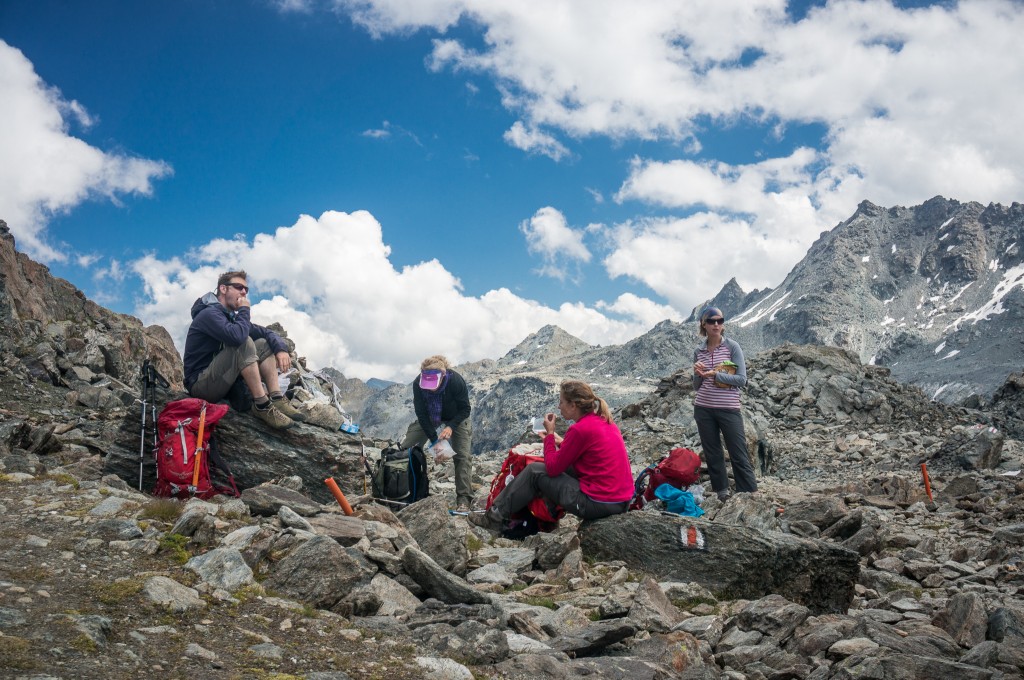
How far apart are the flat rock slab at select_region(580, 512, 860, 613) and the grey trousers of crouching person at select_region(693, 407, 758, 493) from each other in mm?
3538

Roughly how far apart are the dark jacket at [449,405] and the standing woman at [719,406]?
4.27 meters

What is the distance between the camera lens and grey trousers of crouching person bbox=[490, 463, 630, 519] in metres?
8.52

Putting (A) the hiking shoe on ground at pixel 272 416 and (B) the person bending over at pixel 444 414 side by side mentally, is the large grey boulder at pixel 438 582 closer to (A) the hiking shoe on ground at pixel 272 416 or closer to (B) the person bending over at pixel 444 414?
(A) the hiking shoe on ground at pixel 272 416

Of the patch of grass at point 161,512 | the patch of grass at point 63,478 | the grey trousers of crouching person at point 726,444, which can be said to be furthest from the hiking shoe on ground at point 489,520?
the patch of grass at point 63,478

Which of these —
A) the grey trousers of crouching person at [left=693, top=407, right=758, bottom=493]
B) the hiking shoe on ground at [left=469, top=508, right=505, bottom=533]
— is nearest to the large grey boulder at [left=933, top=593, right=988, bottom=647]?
the grey trousers of crouching person at [left=693, top=407, right=758, bottom=493]

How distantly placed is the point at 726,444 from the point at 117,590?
936cm

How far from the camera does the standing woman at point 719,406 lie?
11.1 metres

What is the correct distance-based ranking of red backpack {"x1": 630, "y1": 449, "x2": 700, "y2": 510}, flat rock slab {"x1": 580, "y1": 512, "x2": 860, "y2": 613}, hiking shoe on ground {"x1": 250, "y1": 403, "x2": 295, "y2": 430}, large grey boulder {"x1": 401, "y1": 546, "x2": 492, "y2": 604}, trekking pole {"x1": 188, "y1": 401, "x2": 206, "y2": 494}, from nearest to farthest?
1. large grey boulder {"x1": 401, "y1": 546, "x2": 492, "y2": 604}
2. flat rock slab {"x1": 580, "y1": 512, "x2": 860, "y2": 613}
3. trekking pole {"x1": 188, "y1": 401, "x2": 206, "y2": 494}
4. red backpack {"x1": 630, "y1": 449, "x2": 700, "y2": 510}
5. hiking shoe on ground {"x1": 250, "y1": 403, "x2": 295, "y2": 430}

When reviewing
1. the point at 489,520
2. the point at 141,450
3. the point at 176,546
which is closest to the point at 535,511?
the point at 489,520

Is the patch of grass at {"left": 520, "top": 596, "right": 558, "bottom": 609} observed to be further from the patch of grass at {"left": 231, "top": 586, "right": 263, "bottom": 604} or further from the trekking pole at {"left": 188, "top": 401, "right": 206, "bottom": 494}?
the trekking pole at {"left": 188, "top": 401, "right": 206, "bottom": 494}

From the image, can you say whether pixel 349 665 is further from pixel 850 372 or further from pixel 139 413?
pixel 850 372

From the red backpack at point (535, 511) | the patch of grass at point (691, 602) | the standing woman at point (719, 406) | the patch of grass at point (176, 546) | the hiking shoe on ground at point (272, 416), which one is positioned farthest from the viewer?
the standing woman at point (719, 406)

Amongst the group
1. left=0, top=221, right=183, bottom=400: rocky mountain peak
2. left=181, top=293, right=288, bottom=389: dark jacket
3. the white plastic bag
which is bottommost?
the white plastic bag

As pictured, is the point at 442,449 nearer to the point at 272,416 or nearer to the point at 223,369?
the point at 272,416
